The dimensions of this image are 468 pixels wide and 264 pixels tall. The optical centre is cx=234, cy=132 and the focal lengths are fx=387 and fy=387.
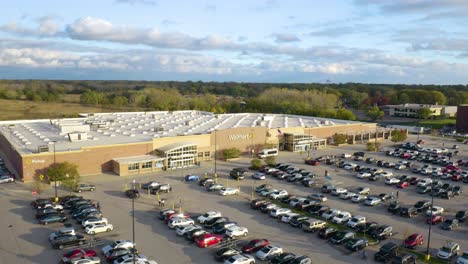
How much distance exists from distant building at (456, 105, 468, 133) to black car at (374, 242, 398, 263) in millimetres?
60097

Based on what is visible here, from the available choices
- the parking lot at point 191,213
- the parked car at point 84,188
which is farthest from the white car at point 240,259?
the parked car at point 84,188

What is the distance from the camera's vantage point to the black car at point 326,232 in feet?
71.2

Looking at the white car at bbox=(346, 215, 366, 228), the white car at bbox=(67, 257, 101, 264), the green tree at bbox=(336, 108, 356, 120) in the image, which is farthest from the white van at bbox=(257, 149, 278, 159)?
the green tree at bbox=(336, 108, 356, 120)

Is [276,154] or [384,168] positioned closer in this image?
[384,168]

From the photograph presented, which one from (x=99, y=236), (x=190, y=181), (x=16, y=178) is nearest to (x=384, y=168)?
(x=190, y=181)

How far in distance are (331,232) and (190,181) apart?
14728mm

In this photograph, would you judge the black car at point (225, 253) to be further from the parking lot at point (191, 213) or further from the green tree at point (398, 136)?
the green tree at point (398, 136)

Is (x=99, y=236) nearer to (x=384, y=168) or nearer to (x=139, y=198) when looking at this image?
(x=139, y=198)

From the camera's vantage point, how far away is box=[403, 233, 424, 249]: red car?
20.6 metres

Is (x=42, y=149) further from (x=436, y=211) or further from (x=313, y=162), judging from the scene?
(x=436, y=211)

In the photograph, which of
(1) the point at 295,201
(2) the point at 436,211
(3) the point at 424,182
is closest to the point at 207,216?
(1) the point at 295,201

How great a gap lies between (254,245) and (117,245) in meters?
6.91

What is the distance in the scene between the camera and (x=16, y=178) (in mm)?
33250

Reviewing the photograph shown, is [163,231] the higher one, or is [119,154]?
[119,154]
